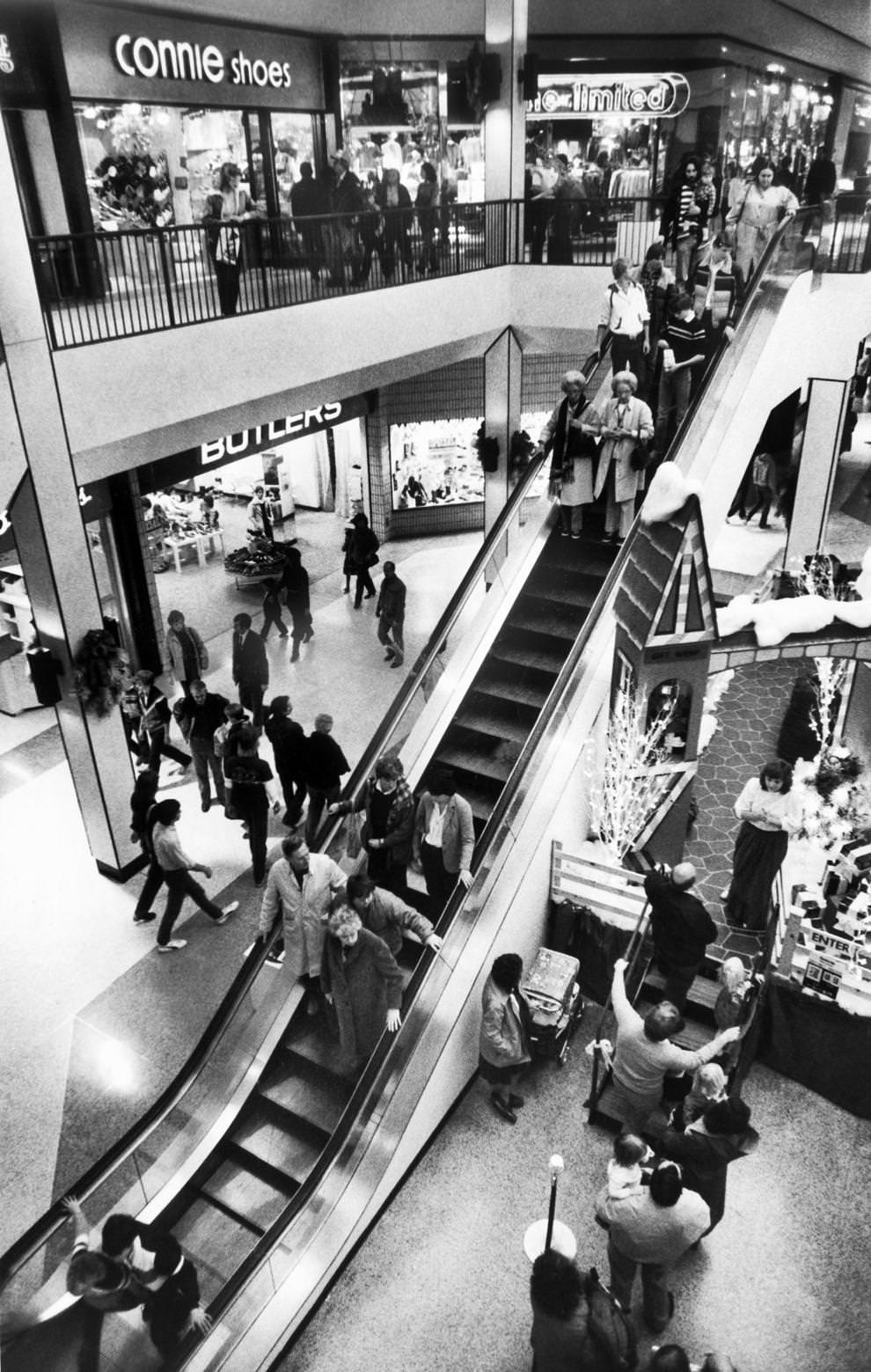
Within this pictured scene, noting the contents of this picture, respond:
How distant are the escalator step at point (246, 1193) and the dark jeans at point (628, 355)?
7.32 metres

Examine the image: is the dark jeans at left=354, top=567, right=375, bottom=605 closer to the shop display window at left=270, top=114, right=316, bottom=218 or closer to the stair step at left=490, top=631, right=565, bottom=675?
the stair step at left=490, top=631, right=565, bottom=675

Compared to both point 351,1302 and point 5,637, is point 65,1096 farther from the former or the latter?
point 5,637

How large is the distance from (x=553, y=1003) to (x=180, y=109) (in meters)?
12.3

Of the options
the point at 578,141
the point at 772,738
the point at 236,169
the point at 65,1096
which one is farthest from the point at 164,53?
the point at 65,1096

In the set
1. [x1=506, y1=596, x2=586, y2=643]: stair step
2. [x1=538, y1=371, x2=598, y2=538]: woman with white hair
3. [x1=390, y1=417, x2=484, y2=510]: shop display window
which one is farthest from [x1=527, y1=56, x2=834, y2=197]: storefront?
[x1=506, y1=596, x2=586, y2=643]: stair step

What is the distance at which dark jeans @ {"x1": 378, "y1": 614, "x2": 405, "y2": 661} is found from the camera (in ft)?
39.7

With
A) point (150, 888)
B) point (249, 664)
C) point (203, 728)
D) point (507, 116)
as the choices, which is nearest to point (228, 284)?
point (249, 664)

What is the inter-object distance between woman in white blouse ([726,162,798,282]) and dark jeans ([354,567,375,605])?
19.7ft

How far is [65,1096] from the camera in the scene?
684 centimetres

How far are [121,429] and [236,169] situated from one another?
496 centimetres

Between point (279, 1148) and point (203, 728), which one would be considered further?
point (203, 728)

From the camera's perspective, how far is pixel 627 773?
7.76 m

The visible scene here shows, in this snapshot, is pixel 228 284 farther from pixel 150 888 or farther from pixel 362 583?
pixel 150 888

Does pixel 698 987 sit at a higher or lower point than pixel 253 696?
lower
